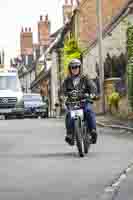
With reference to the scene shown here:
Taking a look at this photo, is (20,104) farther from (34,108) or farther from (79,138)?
(79,138)

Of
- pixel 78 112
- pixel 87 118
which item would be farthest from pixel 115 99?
pixel 78 112

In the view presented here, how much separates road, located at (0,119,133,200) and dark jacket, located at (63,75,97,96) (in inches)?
45.8

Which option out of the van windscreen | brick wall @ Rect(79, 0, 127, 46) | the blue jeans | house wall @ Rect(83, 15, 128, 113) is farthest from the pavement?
brick wall @ Rect(79, 0, 127, 46)

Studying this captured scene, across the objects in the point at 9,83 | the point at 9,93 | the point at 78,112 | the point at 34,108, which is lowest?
the point at 34,108

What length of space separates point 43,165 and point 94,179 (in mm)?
2077

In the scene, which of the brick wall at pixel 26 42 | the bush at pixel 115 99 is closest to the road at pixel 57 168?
the bush at pixel 115 99

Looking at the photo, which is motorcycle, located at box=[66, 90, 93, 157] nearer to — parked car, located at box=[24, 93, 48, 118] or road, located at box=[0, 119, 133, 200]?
road, located at box=[0, 119, 133, 200]

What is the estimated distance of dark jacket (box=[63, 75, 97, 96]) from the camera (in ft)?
45.6

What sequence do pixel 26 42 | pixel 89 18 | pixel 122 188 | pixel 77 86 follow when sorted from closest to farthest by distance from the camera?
1. pixel 122 188
2. pixel 77 86
3. pixel 89 18
4. pixel 26 42

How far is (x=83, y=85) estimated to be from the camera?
1394 centimetres

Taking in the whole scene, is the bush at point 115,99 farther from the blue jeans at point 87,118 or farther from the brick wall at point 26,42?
the brick wall at point 26,42

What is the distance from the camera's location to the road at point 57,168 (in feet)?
29.8

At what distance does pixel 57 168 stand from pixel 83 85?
2.51m

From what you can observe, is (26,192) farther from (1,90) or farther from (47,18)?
(47,18)
